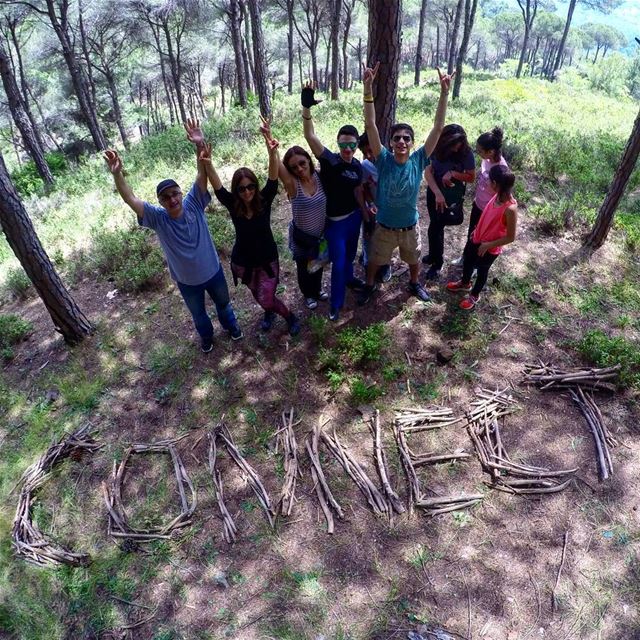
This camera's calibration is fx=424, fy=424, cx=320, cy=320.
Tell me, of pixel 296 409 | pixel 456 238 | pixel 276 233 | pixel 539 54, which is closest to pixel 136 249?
pixel 276 233

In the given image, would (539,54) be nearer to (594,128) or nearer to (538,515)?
(594,128)

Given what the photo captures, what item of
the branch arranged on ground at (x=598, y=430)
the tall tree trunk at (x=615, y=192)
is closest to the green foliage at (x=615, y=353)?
the branch arranged on ground at (x=598, y=430)

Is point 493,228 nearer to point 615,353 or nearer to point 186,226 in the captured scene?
point 615,353

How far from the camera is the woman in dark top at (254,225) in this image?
3736 millimetres

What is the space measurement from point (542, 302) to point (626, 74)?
62776 mm

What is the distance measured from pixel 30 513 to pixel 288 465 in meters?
2.23

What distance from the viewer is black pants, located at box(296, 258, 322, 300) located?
480cm

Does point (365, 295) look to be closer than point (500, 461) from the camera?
No

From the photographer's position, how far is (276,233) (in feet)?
22.2

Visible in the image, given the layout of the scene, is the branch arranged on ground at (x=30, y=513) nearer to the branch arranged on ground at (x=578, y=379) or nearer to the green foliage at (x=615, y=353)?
the branch arranged on ground at (x=578, y=379)

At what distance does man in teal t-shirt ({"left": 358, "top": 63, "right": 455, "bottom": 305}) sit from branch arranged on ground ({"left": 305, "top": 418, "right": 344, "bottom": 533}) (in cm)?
218

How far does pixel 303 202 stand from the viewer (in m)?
4.12

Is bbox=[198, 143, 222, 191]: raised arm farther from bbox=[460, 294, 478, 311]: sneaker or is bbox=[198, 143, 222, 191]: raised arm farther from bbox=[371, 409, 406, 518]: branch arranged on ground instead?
bbox=[460, 294, 478, 311]: sneaker

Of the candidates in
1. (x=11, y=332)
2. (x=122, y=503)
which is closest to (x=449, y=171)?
(x=122, y=503)
